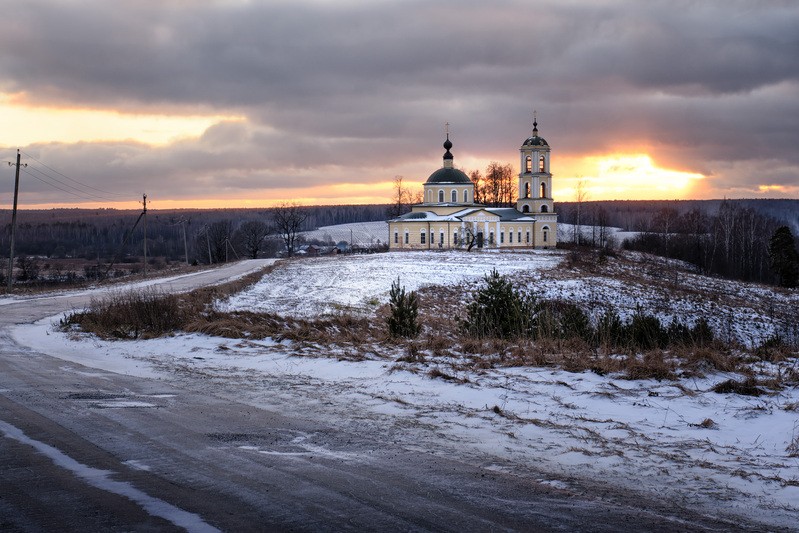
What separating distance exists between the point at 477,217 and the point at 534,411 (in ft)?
282

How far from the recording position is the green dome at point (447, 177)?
99.6 metres

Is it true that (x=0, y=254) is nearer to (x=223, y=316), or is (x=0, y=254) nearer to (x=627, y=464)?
(x=223, y=316)

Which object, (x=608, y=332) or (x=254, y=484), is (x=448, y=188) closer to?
(x=608, y=332)

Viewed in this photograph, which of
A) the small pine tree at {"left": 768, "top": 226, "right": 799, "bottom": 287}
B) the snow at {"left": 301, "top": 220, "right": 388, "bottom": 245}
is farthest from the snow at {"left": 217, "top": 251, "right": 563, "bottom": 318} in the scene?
the snow at {"left": 301, "top": 220, "right": 388, "bottom": 245}

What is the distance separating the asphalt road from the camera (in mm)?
5098

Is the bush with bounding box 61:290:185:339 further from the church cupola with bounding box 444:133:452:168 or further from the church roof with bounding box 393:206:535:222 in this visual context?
the church cupola with bounding box 444:133:452:168

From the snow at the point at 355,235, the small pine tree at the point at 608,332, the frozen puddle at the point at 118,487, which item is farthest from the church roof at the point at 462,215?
Answer: the frozen puddle at the point at 118,487

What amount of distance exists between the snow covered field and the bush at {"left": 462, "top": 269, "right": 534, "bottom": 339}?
9.43 feet

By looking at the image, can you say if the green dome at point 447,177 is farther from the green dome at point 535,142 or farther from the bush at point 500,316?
the bush at point 500,316

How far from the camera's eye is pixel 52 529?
4.87 metres

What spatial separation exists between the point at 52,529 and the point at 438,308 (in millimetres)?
31951

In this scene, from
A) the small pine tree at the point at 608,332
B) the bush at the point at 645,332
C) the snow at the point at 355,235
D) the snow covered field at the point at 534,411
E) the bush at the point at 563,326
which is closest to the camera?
the snow covered field at the point at 534,411

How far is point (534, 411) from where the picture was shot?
8.66 meters

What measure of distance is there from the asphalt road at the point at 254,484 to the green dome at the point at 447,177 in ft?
302
